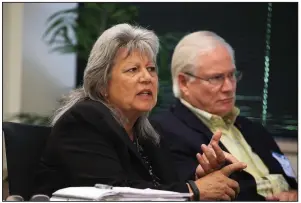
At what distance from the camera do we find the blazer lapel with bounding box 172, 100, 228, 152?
2.56 m

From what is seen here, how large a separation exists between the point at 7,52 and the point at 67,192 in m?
0.82

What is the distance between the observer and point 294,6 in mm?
2301

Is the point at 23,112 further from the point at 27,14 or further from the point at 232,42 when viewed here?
the point at 232,42

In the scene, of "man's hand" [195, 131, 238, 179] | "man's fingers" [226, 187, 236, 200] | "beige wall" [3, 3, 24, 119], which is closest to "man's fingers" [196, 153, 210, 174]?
"man's hand" [195, 131, 238, 179]

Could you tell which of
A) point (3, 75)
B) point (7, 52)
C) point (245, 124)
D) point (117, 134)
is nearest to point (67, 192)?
point (117, 134)

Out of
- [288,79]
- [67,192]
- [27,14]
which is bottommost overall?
[67,192]

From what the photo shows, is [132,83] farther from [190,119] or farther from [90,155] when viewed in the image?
[190,119]

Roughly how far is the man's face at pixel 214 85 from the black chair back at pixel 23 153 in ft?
2.55

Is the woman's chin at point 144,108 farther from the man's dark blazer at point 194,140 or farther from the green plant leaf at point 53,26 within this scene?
the green plant leaf at point 53,26

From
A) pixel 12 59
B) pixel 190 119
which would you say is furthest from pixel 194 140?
pixel 12 59

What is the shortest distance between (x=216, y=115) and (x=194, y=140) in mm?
210

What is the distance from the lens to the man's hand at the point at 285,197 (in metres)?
2.46

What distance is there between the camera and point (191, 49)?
2664 mm

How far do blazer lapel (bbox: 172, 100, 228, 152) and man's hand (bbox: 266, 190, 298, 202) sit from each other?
0.30 meters
